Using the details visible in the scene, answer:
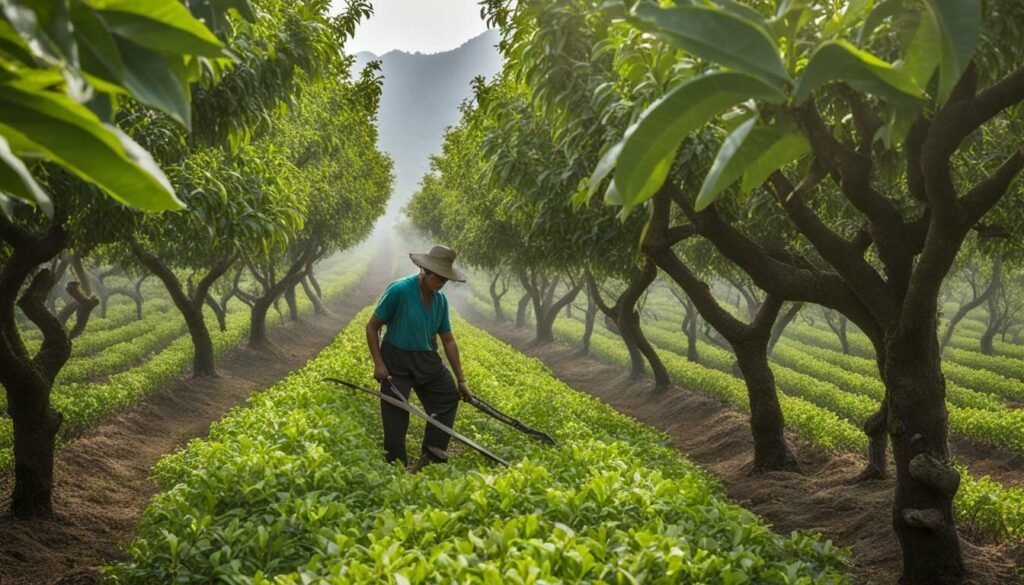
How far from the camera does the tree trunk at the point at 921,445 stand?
5875 mm

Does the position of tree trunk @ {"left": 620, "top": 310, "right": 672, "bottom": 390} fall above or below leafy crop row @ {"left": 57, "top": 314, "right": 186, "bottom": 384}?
above

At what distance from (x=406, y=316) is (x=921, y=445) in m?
4.72

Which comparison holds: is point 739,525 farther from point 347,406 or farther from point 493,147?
point 493,147

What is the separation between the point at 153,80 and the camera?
1047 millimetres

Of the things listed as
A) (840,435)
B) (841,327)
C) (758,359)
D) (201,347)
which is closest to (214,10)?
(758,359)

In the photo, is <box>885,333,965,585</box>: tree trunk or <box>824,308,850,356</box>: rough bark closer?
<box>885,333,965,585</box>: tree trunk

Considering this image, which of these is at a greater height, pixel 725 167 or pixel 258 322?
pixel 725 167

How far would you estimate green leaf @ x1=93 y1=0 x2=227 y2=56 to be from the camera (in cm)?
97

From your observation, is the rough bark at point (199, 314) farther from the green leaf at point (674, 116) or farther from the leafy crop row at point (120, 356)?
the green leaf at point (674, 116)

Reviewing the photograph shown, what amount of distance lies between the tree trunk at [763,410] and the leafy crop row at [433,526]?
13.6 ft

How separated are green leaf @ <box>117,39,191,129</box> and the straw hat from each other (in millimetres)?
6831

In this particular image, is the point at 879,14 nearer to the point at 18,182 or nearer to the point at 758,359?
the point at 18,182

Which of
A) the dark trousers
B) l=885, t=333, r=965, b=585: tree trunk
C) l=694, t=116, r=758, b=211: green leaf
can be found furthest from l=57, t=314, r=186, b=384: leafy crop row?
l=694, t=116, r=758, b=211: green leaf

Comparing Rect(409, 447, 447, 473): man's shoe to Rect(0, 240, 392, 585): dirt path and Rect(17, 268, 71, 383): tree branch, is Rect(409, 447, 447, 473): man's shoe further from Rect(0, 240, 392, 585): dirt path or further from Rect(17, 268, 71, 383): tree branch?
Rect(17, 268, 71, 383): tree branch
